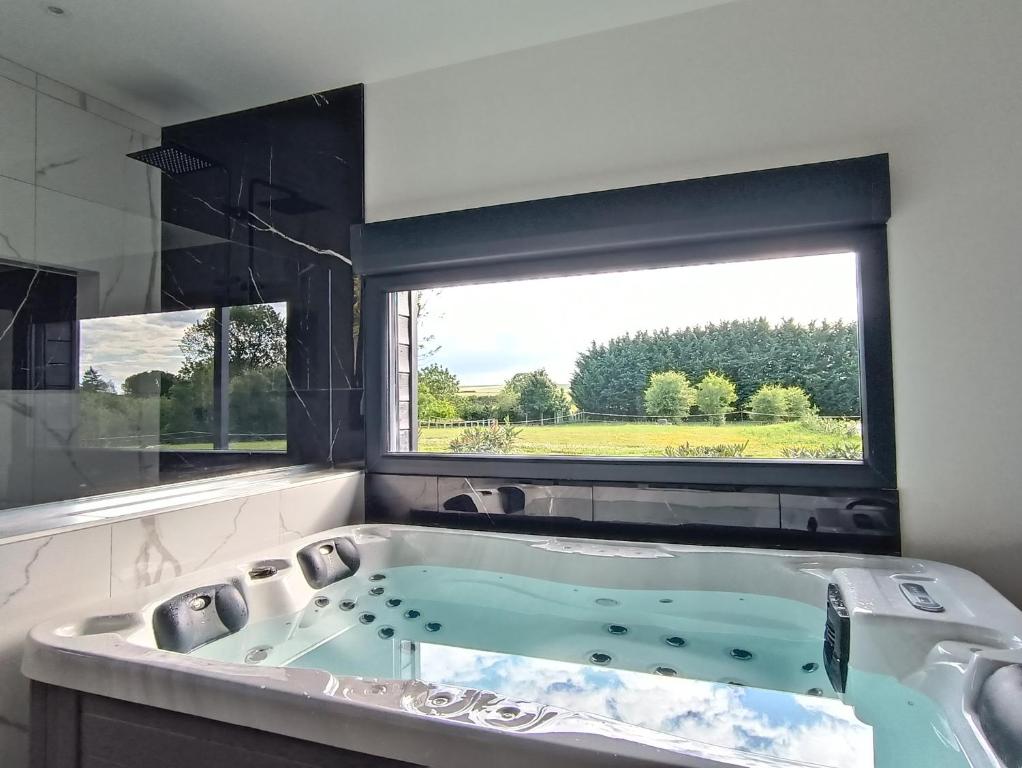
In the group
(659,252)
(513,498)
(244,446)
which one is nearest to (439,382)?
(513,498)

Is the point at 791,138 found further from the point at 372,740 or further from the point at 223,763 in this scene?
the point at 223,763

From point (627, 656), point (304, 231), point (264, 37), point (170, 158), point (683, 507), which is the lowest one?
point (627, 656)

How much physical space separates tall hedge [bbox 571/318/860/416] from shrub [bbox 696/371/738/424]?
2cm

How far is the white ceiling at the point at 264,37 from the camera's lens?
1.91 metres

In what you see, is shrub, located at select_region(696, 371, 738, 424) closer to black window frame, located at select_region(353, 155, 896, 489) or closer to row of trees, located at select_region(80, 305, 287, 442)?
black window frame, located at select_region(353, 155, 896, 489)

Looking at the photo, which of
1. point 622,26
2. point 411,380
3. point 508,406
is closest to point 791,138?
point 622,26

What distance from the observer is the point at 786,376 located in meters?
1.96

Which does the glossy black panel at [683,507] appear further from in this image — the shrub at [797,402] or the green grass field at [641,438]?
the shrub at [797,402]

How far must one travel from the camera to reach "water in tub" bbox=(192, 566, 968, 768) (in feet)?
3.60

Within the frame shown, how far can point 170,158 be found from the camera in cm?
242

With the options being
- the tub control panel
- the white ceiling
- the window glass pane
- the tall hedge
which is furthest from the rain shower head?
the tub control panel

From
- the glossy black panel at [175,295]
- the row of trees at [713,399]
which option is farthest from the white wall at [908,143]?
the glossy black panel at [175,295]

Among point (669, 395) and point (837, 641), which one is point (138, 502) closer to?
point (669, 395)

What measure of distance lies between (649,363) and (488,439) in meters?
0.67
